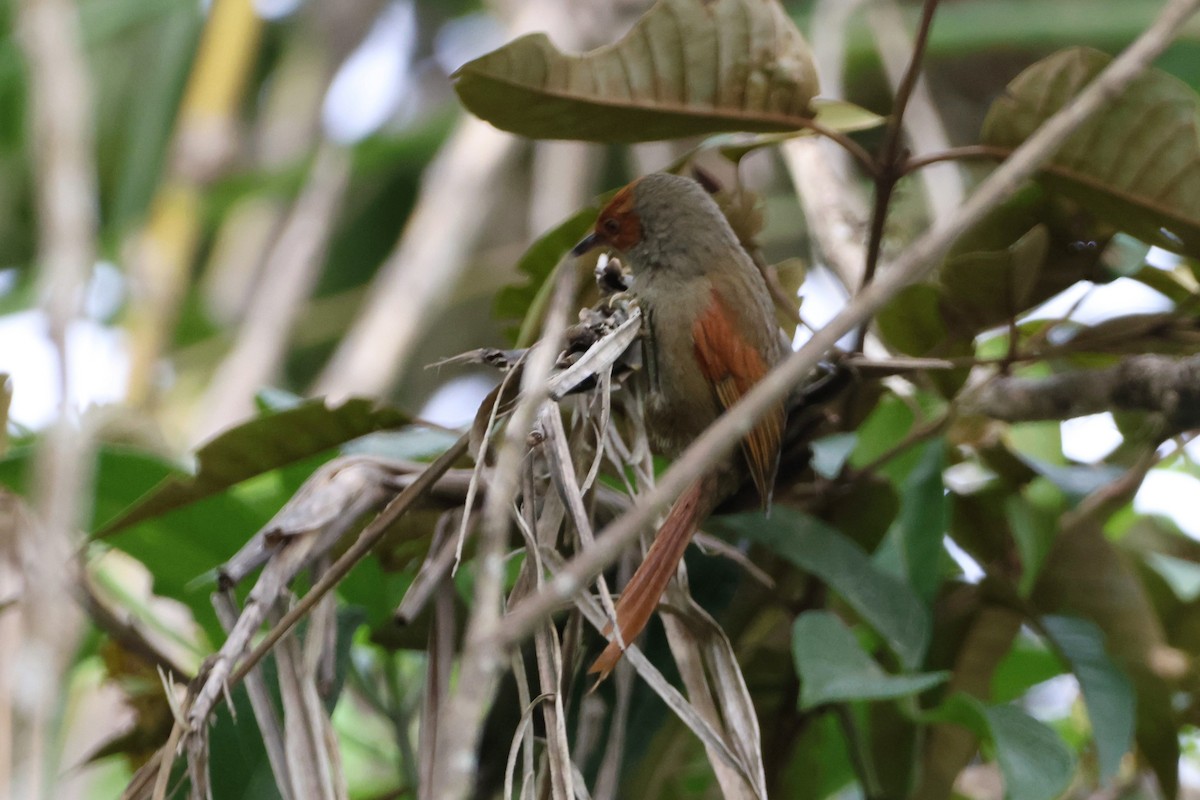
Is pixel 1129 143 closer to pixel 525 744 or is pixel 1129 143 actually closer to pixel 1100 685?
pixel 1100 685

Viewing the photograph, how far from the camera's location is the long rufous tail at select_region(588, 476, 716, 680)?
3.44 ft

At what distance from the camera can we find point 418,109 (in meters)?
4.72

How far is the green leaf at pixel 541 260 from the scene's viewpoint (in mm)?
1508

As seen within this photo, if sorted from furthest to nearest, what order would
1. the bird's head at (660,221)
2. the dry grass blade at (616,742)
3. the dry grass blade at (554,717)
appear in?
the bird's head at (660,221) → the dry grass blade at (616,742) → the dry grass blade at (554,717)

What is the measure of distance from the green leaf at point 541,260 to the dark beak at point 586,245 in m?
0.01

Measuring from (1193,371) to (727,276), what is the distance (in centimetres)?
58

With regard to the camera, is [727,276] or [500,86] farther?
[727,276]

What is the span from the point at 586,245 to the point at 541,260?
64mm

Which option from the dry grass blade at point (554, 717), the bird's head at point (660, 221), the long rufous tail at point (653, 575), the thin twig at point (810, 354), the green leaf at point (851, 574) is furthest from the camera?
the bird's head at point (660, 221)

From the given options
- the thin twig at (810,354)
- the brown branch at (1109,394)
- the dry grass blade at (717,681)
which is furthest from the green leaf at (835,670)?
the thin twig at (810,354)

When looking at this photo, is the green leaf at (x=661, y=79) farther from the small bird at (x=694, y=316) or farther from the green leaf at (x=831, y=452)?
the green leaf at (x=831, y=452)

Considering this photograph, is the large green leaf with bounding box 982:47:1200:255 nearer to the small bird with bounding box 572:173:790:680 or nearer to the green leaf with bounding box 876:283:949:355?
the green leaf with bounding box 876:283:949:355

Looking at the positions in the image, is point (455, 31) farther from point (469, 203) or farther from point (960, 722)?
point (960, 722)

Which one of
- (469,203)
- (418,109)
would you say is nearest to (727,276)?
(469,203)
